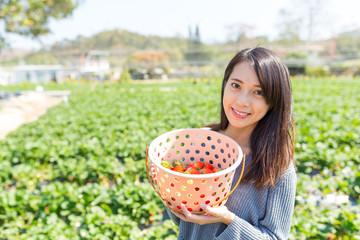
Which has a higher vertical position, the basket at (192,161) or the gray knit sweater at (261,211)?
the basket at (192,161)

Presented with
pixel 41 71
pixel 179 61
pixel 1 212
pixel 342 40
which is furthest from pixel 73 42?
pixel 1 212

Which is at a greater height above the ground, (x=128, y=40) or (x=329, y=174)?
(x=128, y=40)

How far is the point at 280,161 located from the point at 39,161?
4005 millimetres

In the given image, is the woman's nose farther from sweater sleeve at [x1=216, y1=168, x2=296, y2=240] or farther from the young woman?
sweater sleeve at [x1=216, y1=168, x2=296, y2=240]

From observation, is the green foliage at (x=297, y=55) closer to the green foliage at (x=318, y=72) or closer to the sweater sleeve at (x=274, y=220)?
the green foliage at (x=318, y=72)

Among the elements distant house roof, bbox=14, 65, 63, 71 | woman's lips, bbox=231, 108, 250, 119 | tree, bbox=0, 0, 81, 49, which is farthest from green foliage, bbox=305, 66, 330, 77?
woman's lips, bbox=231, 108, 250, 119

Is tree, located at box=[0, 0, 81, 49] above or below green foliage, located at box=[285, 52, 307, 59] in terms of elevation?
above

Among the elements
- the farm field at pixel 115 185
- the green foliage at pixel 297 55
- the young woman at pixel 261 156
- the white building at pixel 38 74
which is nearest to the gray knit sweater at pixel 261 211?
the young woman at pixel 261 156

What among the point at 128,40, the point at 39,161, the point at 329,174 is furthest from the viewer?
the point at 128,40

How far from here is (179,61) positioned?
39156mm

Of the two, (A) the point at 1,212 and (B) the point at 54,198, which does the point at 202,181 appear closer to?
(B) the point at 54,198

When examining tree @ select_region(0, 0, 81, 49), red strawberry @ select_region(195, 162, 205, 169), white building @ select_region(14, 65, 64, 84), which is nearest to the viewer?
red strawberry @ select_region(195, 162, 205, 169)

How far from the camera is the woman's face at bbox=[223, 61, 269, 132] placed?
116cm

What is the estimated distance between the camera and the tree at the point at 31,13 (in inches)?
460
